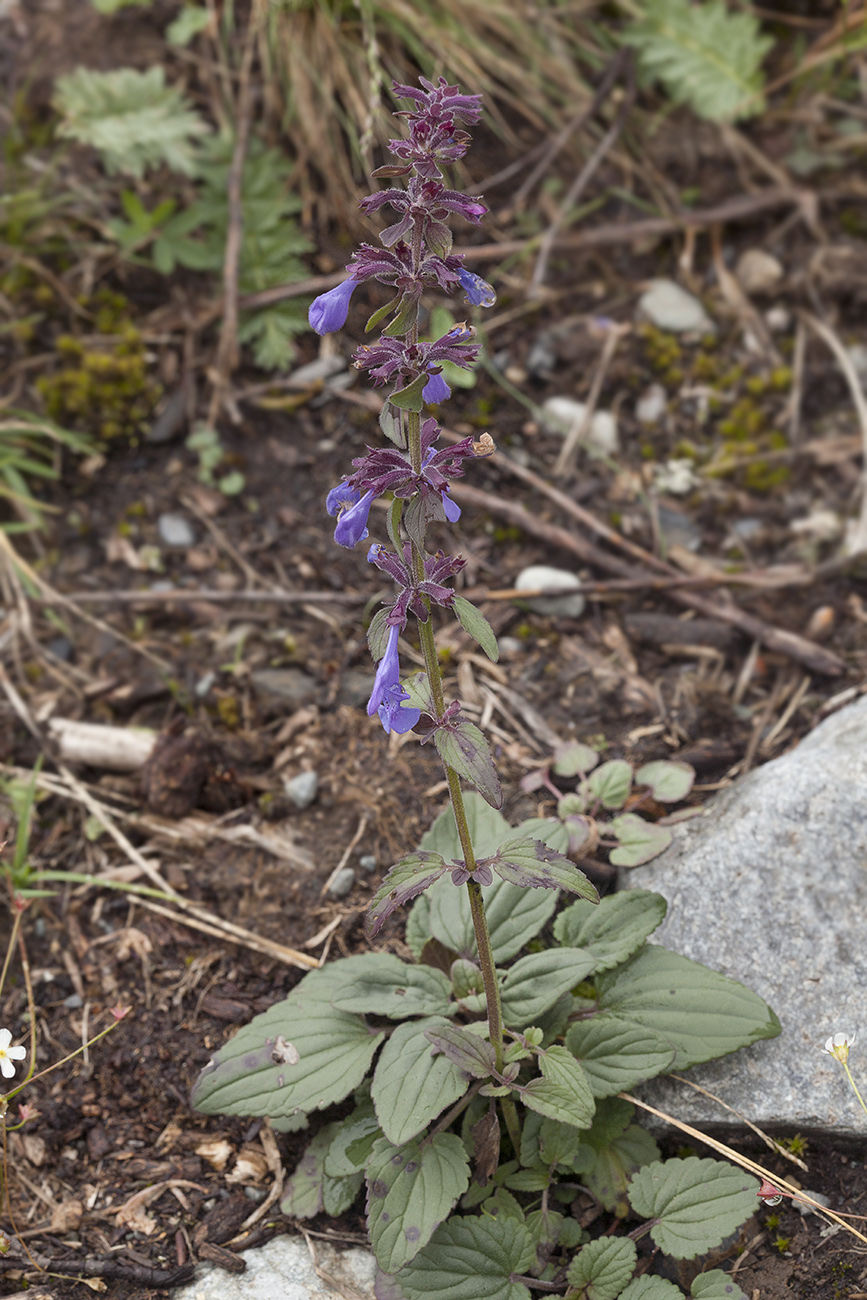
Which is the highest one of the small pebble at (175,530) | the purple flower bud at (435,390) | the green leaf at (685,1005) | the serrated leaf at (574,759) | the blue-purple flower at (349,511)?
the purple flower bud at (435,390)

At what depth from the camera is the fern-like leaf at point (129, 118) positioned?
15.8 ft

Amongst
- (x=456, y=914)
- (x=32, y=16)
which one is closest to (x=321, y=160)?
(x=32, y=16)

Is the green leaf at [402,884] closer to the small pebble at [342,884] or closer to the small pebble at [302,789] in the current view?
the small pebble at [342,884]

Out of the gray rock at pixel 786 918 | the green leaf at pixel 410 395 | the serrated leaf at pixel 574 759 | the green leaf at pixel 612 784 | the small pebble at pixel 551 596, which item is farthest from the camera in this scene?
the small pebble at pixel 551 596

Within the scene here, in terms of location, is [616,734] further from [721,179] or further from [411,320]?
[721,179]

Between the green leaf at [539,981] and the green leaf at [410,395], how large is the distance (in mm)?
1550

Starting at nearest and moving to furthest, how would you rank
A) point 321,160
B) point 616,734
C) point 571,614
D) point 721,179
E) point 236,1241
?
point 236,1241 → point 616,734 → point 571,614 → point 321,160 → point 721,179

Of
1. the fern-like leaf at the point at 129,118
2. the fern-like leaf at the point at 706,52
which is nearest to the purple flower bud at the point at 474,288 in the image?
the fern-like leaf at the point at 129,118

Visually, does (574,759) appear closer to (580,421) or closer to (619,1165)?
(619,1165)

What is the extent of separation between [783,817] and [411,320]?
1995 mm

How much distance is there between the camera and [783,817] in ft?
Answer: 11.2

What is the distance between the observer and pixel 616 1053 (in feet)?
9.62

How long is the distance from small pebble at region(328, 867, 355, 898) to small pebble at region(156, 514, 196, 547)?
1.77 m

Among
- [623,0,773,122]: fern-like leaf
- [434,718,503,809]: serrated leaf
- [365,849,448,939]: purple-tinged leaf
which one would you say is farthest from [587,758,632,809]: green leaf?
[623,0,773,122]: fern-like leaf
